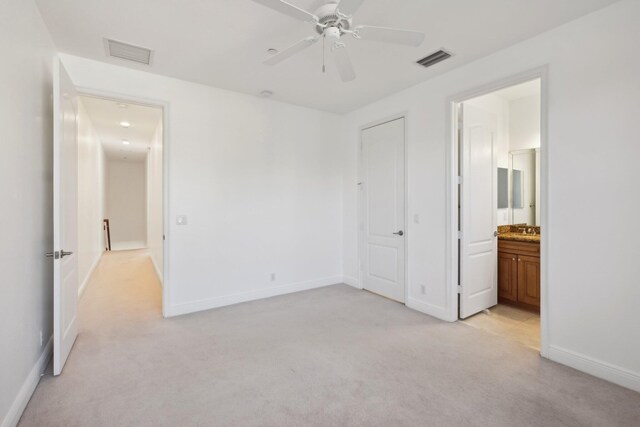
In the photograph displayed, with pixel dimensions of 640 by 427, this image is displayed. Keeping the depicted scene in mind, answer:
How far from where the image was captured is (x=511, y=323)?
10.9 feet

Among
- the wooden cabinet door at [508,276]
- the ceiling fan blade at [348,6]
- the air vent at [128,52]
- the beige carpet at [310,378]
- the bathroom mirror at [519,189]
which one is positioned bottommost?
the beige carpet at [310,378]

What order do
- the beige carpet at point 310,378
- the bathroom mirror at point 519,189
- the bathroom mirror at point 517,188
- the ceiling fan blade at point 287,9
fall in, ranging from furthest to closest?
the bathroom mirror at point 517,188 < the bathroom mirror at point 519,189 < the beige carpet at point 310,378 < the ceiling fan blade at point 287,9

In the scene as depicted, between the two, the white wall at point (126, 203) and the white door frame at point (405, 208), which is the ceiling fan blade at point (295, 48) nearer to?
the white door frame at point (405, 208)

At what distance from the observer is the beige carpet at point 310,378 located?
186cm

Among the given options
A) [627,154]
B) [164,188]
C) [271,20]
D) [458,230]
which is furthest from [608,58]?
[164,188]

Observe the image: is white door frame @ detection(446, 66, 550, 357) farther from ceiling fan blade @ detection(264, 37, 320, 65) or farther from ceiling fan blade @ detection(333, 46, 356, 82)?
ceiling fan blade @ detection(264, 37, 320, 65)

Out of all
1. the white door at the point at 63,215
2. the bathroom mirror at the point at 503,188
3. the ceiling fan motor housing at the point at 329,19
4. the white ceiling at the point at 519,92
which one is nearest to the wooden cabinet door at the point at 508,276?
the bathroom mirror at the point at 503,188

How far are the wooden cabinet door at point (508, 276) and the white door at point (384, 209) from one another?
125 cm

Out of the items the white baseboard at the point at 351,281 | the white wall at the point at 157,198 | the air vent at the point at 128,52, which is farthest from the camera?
the white wall at the point at 157,198

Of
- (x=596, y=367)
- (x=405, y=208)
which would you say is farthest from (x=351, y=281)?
(x=596, y=367)

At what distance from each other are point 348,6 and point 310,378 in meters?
2.48

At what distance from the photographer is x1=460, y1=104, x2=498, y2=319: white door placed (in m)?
3.38

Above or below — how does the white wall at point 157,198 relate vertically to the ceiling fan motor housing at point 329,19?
below

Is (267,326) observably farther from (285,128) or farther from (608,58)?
(608,58)
